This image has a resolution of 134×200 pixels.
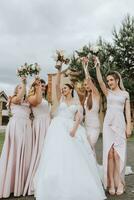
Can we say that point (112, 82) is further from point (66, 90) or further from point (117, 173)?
point (117, 173)

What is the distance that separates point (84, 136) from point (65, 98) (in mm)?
811

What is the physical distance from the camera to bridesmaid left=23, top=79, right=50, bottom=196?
7.57 metres

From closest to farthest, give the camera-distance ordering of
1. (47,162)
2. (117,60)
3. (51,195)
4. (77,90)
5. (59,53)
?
(51,195)
(47,162)
(59,53)
(77,90)
(117,60)

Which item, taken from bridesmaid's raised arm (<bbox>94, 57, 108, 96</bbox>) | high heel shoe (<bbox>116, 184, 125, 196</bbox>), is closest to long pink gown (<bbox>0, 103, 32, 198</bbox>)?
bridesmaid's raised arm (<bbox>94, 57, 108, 96</bbox>)

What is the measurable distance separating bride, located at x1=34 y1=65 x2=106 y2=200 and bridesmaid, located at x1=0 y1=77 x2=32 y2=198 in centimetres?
40

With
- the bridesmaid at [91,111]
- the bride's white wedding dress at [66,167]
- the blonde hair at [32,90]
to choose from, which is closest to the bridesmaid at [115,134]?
the bridesmaid at [91,111]

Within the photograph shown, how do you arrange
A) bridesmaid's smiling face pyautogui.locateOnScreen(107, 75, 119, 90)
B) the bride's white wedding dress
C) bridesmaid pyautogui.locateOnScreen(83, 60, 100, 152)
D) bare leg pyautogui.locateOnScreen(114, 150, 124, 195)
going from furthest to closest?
bridesmaid pyautogui.locateOnScreen(83, 60, 100, 152)
bridesmaid's smiling face pyautogui.locateOnScreen(107, 75, 119, 90)
bare leg pyautogui.locateOnScreen(114, 150, 124, 195)
the bride's white wedding dress

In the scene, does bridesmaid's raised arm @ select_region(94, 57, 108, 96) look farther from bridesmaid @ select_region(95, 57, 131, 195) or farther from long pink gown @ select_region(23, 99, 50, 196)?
long pink gown @ select_region(23, 99, 50, 196)

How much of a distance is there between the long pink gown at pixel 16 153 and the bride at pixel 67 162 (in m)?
0.39

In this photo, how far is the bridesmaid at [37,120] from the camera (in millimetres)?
7570

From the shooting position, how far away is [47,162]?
263 inches

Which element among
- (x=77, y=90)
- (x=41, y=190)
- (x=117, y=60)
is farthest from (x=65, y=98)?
(x=117, y=60)

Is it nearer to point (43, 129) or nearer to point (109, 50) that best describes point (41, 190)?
point (43, 129)

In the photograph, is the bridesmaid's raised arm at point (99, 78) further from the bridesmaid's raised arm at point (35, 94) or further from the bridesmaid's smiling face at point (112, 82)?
the bridesmaid's raised arm at point (35, 94)
